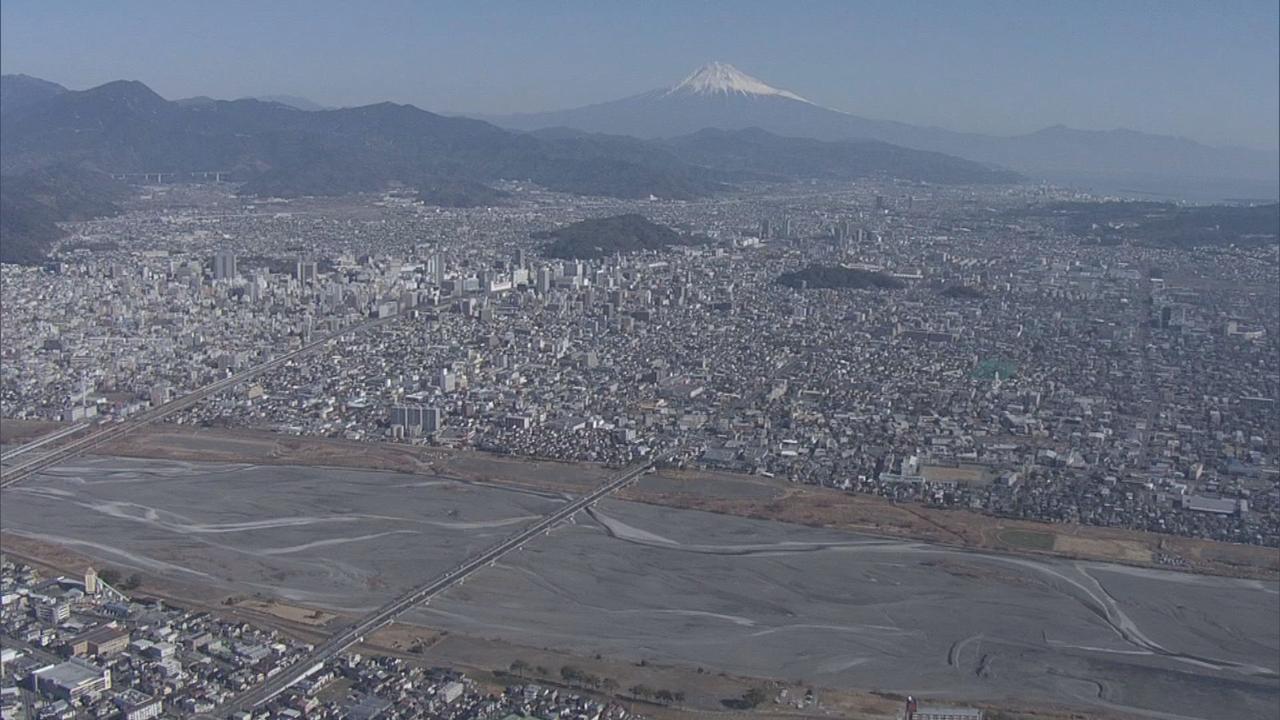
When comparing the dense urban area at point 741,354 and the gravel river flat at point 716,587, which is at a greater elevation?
the dense urban area at point 741,354

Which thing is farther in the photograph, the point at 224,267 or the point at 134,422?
the point at 224,267

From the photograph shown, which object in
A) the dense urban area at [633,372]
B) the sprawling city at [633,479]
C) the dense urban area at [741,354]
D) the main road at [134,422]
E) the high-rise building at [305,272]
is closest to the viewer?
the sprawling city at [633,479]

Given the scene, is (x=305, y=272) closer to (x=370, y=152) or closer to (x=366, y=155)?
(x=366, y=155)

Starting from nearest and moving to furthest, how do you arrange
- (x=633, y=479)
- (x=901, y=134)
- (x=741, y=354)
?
(x=633, y=479) < (x=741, y=354) < (x=901, y=134)

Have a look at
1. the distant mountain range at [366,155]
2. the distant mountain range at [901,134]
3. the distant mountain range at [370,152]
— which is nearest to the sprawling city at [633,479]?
the distant mountain range at [366,155]

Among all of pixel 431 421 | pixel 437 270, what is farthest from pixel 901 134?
pixel 431 421

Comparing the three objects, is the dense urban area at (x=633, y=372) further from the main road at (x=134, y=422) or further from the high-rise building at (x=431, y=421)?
the main road at (x=134, y=422)

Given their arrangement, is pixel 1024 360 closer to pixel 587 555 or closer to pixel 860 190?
pixel 587 555
